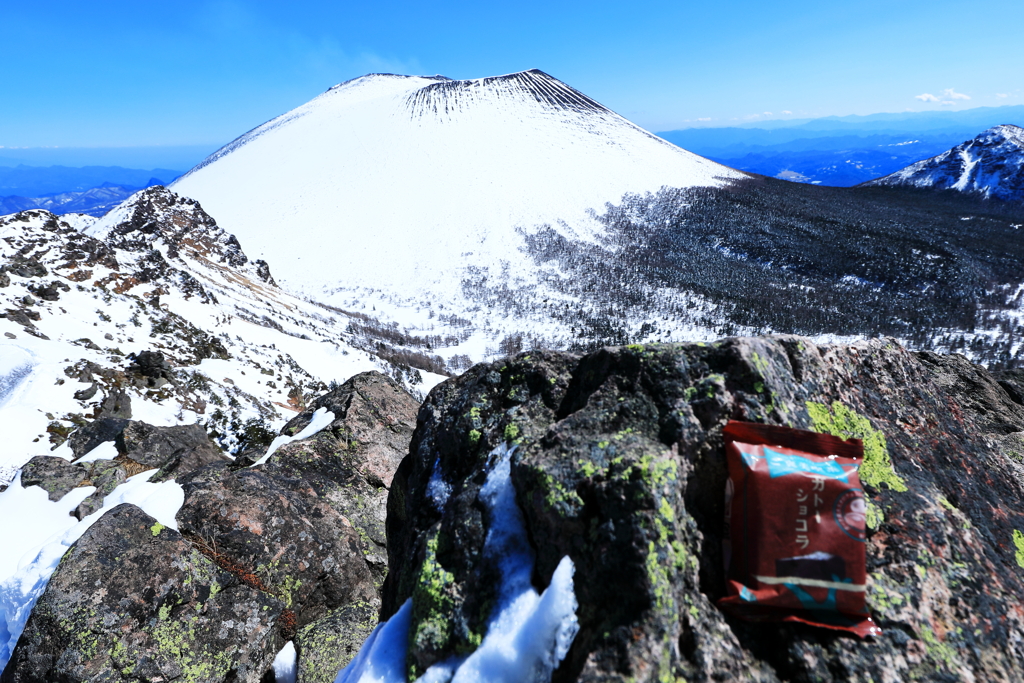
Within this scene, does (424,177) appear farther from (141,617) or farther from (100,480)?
(141,617)

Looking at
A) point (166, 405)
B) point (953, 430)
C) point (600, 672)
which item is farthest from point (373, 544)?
point (166, 405)

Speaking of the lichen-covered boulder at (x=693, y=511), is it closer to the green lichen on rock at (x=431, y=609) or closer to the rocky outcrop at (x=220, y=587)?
the green lichen on rock at (x=431, y=609)

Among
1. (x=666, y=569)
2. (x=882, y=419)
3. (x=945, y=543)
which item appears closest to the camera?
(x=666, y=569)

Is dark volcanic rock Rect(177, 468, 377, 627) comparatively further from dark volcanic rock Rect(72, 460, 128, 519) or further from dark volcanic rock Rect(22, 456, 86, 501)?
dark volcanic rock Rect(22, 456, 86, 501)

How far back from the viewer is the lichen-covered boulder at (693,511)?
3.10m

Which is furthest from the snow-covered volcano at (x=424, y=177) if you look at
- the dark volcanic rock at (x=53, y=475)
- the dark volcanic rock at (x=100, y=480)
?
the dark volcanic rock at (x=53, y=475)

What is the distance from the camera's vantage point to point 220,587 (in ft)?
20.1

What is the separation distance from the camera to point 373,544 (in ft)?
26.5

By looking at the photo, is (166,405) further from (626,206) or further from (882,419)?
(626,206)

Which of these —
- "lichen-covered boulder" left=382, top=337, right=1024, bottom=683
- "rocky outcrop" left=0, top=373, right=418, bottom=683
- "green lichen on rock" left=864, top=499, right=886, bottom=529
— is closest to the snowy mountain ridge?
"rocky outcrop" left=0, top=373, right=418, bottom=683

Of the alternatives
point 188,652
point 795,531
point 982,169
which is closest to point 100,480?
point 188,652

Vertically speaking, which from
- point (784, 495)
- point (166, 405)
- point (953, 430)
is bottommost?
point (166, 405)

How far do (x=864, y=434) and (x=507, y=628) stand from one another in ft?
10.7

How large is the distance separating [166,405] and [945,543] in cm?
1845
